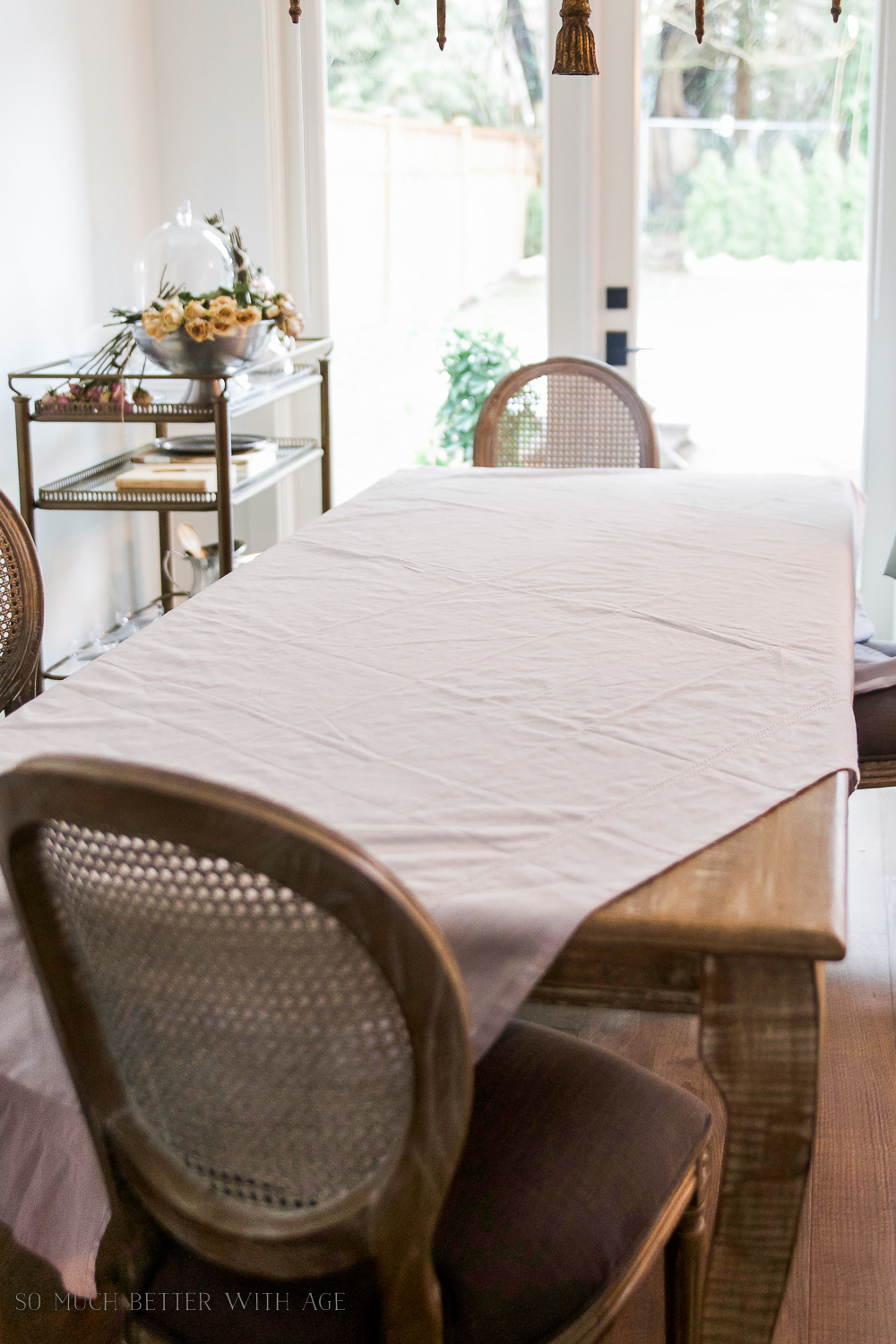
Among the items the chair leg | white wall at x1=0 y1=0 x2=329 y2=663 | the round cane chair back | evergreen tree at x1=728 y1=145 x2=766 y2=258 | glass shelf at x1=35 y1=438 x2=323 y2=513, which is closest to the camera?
the round cane chair back

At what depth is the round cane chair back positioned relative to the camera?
2.28 ft

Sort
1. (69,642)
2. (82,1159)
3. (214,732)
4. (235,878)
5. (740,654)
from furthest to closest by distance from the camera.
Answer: (69,642)
(740,654)
(214,732)
(82,1159)
(235,878)

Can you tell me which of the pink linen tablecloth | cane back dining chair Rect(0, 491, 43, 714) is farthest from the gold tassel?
cane back dining chair Rect(0, 491, 43, 714)

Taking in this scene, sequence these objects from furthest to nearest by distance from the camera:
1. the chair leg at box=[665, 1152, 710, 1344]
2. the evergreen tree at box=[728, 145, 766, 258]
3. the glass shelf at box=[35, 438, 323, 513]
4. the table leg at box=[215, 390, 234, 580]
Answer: the evergreen tree at box=[728, 145, 766, 258]
the glass shelf at box=[35, 438, 323, 513]
the table leg at box=[215, 390, 234, 580]
the chair leg at box=[665, 1152, 710, 1344]

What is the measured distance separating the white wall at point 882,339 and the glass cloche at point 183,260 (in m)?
1.76

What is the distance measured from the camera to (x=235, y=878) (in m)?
0.73

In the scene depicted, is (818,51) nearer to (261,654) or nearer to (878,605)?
(878,605)

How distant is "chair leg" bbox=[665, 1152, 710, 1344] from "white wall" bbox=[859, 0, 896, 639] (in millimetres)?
2770

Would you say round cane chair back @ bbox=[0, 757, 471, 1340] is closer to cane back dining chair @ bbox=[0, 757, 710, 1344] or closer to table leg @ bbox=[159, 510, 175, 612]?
cane back dining chair @ bbox=[0, 757, 710, 1344]

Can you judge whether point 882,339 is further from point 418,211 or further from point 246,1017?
point 246,1017

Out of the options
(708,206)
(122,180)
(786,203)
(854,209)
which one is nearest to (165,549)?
(122,180)

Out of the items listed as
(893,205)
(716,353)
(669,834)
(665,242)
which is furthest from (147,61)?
(669,834)

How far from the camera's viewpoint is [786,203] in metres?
3.57

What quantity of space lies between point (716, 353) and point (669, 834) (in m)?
2.96
